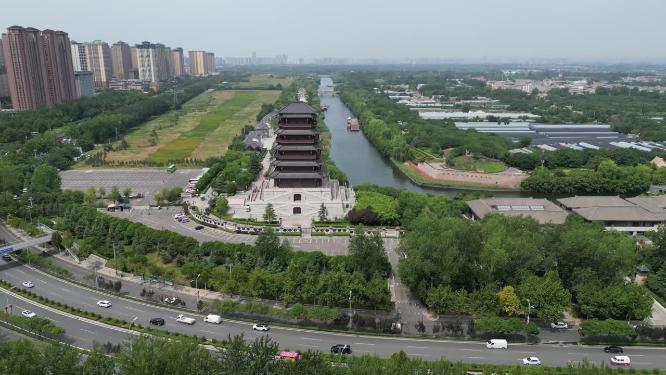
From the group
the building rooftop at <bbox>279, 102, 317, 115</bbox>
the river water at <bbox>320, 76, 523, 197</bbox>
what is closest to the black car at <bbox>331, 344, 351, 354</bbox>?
the building rooftop at <bbox>279, 102, 317, 115</bbox>

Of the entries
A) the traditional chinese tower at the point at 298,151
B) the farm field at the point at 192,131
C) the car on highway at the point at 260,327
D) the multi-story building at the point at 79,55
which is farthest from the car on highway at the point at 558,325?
the multi-story building at the point at 79,55

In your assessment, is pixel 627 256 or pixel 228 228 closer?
pixel 627 256

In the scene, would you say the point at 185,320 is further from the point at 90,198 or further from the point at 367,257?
the point at 90,198

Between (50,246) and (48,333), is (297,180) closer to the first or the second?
(50,246)

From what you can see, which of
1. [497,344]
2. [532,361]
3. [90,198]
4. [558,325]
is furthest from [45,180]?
[558,325]

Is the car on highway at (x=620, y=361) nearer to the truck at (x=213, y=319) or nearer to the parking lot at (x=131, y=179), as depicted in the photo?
the truck at (x=213, y=319)

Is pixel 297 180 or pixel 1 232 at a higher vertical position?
pixel 297 180

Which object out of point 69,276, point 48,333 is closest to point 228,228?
point 69,276

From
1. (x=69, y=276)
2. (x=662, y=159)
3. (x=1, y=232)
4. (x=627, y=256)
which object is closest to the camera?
(x=627, y=256)
